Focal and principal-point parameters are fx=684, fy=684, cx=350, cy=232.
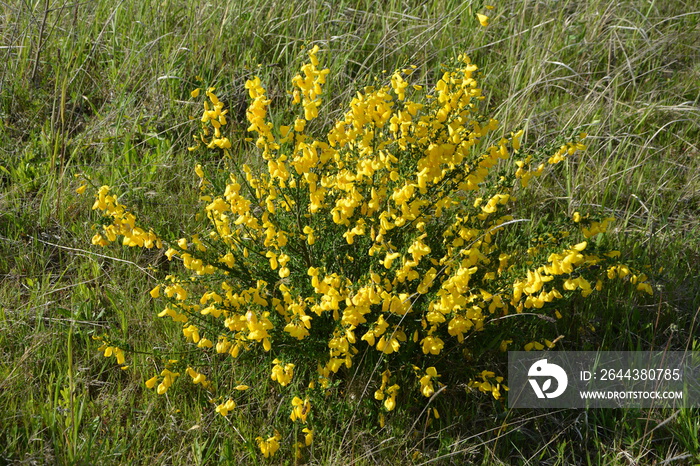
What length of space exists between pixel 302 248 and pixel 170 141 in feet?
4.96

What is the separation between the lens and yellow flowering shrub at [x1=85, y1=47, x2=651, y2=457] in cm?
211

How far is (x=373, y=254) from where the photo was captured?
2.24m

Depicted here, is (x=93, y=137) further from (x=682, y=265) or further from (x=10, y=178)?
(x=682, y=265)

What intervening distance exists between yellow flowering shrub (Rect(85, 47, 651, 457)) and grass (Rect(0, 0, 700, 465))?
0.19 metres

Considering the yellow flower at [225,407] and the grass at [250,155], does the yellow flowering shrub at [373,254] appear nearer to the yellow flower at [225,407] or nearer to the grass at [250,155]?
the yellow flower at [225,407]

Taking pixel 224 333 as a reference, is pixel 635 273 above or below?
above

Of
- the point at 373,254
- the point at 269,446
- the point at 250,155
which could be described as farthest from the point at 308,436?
the point at 250,155

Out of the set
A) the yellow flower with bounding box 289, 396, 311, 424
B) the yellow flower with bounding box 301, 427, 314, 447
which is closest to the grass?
the yellow flower with bounding box 301, 427, 314, 447

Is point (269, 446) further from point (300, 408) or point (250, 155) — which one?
point (250, 155)

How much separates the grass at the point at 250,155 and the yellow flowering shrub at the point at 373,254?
19 cm

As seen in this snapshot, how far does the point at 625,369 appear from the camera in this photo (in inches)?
103

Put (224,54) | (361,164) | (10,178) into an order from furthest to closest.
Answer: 1. (224,54)
2. (10,178)
3. (361,164)

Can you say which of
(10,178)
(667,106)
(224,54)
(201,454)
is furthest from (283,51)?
(201,454)

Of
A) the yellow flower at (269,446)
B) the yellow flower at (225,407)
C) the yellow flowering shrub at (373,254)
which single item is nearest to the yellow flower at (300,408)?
the yellow flowering shrub at (373,254)
